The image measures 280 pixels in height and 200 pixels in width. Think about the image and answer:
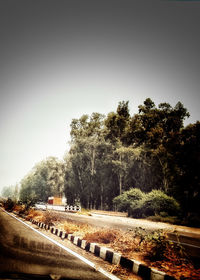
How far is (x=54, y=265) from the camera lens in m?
3.99

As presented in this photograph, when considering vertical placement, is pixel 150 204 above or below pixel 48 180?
below

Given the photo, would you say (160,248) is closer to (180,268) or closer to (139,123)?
(180,268)

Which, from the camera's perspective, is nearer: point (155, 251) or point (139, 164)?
point (155, 251)

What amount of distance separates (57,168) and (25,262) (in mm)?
50329

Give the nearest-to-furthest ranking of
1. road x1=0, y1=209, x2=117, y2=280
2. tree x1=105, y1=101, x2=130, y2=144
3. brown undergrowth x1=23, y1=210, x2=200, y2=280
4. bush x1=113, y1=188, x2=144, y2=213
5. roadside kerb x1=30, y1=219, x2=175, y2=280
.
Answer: road x1=0, y1=209, x2=117, y2=280
roadside kerb x1=30, y1=219, x2=175, y2=280
brown undergrowth x1=23, y1=210, x2=200, y2=280
bush x1=113, y1=188, x2=144, y2=213
tree x1=105, y1=101, x2=130, y2=144

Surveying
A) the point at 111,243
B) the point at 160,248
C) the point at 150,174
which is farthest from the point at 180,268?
the point at 150,174

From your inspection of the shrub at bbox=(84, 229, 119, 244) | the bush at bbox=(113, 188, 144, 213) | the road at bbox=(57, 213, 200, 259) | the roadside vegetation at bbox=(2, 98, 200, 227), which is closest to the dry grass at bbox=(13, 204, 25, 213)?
the roadside vegetation at bbox=(2, 98, 200, 227)

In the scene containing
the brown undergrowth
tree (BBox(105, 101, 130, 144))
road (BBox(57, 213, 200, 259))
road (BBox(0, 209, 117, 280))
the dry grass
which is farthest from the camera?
tree (BBox(105, 101, 130, 144))

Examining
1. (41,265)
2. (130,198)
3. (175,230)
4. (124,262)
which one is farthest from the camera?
(130,198)

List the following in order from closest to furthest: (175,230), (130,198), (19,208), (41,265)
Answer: (41,265) < (175,230) < (19,208) < (130,198)

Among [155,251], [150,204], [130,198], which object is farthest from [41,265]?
[130,198]

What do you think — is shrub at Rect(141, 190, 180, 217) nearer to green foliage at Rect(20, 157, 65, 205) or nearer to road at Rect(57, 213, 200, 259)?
road at Rect(57, 213, 200, 259)

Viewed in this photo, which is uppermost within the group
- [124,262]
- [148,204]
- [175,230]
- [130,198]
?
[175,230]

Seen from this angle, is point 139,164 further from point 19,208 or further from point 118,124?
point 19,208
